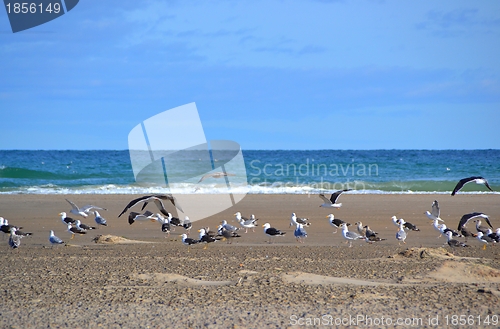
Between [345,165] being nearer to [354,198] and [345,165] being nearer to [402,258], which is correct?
[354,198]

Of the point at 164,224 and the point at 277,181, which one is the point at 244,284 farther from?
the point at 277,181

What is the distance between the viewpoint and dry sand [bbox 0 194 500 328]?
17.9 ft

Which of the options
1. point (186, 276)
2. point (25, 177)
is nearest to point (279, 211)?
point (186, 276)

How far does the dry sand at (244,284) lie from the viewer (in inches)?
215

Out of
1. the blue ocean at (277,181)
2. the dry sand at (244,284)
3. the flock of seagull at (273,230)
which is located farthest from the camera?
the blue ocean at (277,181)

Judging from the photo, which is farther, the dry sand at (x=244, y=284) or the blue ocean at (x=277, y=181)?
the blue ocean at (x=277, y=181)

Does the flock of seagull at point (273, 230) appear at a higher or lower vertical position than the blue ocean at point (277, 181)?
higher

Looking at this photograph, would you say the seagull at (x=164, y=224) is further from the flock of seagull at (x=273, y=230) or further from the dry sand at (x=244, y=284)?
the dry sand at (x=244, y=284)

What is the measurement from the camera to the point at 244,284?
Answer: 684 cm

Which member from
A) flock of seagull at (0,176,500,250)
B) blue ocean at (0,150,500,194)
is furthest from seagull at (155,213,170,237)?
blue ocean at (0,150,500,194)

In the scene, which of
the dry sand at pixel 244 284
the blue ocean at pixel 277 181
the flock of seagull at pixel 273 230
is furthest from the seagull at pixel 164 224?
the blue ocean at pixel 277 181

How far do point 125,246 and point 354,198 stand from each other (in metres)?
12.1

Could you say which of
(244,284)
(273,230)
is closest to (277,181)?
(273,230)

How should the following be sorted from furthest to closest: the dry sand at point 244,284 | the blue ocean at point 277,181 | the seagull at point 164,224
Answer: the blue ocean at point 277,181, the seagull at point 164,224, the dry sand at point 244,284
